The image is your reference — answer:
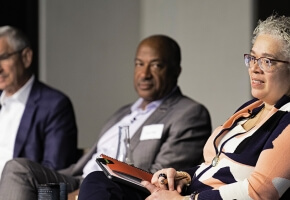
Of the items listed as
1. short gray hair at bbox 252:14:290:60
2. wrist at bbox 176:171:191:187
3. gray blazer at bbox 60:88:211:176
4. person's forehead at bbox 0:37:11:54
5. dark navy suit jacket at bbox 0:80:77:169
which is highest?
short gray hair at bbox 252:14:290:60

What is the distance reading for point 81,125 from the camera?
24.4 ft

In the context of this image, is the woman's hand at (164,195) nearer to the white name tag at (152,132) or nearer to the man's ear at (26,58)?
the white name tag at (152,132)

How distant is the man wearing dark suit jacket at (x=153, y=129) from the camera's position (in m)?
4.72

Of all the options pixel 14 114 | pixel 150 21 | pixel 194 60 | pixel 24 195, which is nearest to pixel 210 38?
pixel 194 60

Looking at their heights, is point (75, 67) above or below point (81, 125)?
above

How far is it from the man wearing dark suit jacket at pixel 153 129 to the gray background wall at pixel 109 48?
142 centimetres

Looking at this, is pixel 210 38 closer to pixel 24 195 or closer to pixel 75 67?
pixel 75 67

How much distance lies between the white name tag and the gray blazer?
0.02 meters

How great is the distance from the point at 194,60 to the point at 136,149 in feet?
6.75

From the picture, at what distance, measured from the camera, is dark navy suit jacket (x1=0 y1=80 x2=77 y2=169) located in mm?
5492

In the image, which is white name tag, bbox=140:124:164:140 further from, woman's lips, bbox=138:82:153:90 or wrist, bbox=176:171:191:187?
wrist, bbox=176:171:191:187

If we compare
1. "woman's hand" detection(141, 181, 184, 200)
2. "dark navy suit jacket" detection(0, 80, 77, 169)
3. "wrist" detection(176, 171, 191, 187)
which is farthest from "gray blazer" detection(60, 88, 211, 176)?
"woman's hand" detection(141, 181, 184, 200)

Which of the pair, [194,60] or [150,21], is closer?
[194,60]

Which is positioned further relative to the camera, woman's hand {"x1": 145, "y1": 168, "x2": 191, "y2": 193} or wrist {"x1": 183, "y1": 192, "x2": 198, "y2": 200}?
woman's hand {"x1": 145, "y1": 168, "x2": 191, "y2": 193}
